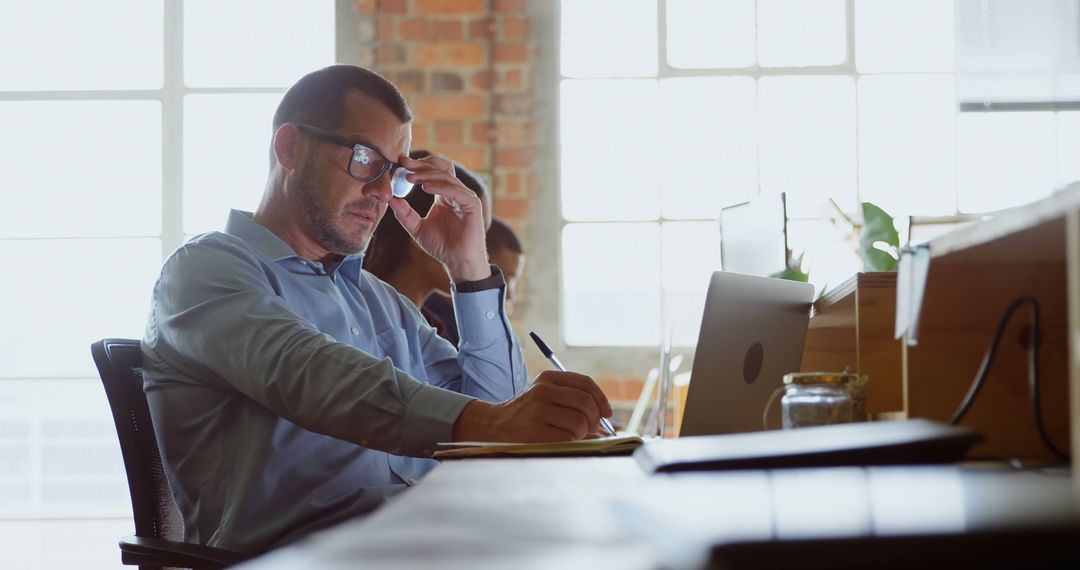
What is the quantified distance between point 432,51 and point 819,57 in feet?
4.96

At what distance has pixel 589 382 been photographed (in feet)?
4.01

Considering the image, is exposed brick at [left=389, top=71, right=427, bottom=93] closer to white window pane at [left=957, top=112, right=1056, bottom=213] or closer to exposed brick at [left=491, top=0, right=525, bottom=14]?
exposed brick at [left=491, top=0, right=525, bottom=14]

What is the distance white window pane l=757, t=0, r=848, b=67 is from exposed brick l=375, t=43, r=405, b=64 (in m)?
1.40

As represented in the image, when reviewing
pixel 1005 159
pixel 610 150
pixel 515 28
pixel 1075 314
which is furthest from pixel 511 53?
pixel 1075 314

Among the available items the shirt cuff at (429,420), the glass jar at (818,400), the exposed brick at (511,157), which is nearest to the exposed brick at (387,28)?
the exposed brick at (511,157)

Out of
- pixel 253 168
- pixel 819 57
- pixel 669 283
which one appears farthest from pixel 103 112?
pixel 819 57

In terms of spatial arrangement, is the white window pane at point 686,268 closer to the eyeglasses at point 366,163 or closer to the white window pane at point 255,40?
the white window pane at point 255,40

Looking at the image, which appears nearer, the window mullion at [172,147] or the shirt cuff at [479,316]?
the shirt cuff at [479,316]

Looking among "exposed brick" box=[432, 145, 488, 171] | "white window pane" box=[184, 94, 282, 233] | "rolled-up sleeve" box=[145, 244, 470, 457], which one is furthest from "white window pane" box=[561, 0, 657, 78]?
"rolled-up sleeve" box=[145, 244, 470, 457]

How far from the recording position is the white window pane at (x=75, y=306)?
4.16 metres

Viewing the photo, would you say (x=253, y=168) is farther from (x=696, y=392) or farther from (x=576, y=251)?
(x=696, y=392)

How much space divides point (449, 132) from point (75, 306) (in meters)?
1.64

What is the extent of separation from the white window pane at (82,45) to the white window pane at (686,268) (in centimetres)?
215

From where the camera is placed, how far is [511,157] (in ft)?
13.1
